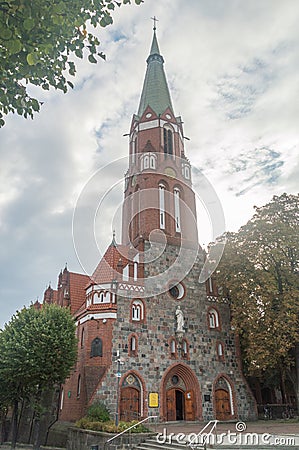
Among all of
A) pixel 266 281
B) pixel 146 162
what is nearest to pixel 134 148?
pixel 146 162

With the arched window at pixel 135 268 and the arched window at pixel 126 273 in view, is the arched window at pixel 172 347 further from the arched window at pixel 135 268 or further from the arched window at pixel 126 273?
the arched window at pixel 126 273

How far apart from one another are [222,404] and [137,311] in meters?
8.72

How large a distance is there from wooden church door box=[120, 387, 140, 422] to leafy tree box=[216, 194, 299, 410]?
25.3 ft

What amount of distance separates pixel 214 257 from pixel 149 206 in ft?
21.5

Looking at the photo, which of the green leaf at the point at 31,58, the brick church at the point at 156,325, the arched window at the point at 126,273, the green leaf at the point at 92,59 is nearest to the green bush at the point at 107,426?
the brick church at the point at 156,325

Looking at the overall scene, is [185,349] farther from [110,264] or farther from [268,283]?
[110,264]

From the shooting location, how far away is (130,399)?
23.3 meters

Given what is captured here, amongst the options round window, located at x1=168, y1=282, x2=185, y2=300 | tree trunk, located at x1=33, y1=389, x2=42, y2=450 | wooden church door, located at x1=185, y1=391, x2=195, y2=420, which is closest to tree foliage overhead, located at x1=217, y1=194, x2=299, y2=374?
round window, located at x1=168, y1=282, x2=185, y2=300

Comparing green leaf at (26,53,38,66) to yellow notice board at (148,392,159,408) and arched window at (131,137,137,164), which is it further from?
arched window at (131,137,137,164)

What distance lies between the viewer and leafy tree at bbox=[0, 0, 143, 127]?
206 inches

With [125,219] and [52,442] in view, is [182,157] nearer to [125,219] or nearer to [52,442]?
[125,219]

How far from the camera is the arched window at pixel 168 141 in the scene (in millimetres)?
33906

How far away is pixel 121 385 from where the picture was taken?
76.3 ft

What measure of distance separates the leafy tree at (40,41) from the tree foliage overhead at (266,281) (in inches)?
843
